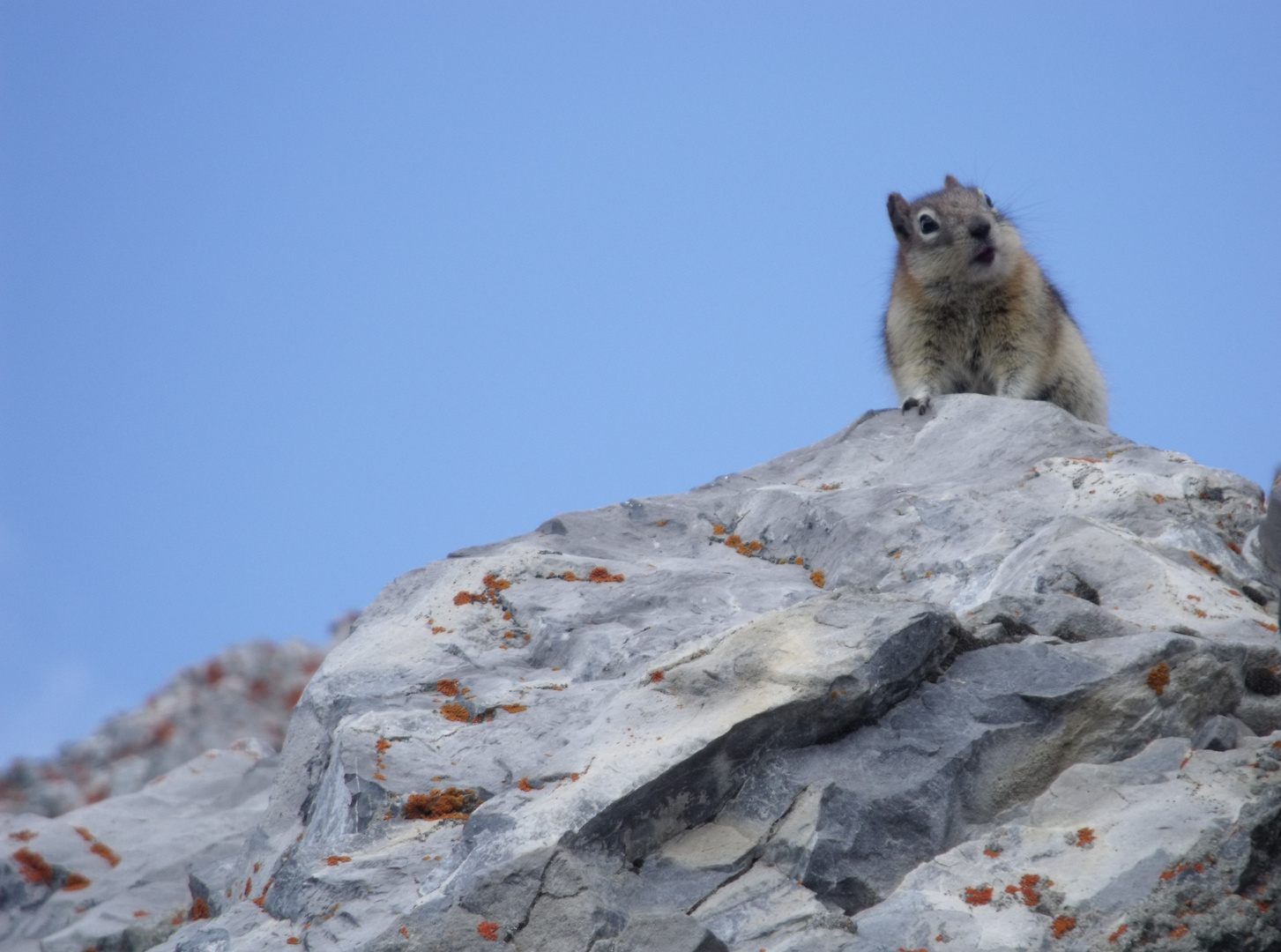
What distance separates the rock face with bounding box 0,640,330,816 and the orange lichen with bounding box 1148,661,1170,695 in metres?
14.1

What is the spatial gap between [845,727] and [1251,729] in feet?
8.26

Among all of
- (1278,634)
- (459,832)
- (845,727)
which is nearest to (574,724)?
(459,832)

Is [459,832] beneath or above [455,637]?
beneath

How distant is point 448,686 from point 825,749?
3.02 metres

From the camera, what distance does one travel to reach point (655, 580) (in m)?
10.1

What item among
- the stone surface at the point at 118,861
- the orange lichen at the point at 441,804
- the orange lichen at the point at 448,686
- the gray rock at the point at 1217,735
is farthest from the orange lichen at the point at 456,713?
the gray rock at the point at 1217,735

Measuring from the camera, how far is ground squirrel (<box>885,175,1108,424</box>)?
575 inches

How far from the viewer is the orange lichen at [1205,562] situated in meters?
9.30

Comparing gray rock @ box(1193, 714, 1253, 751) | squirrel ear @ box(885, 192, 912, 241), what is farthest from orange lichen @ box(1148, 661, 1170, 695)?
squirrel ear @ box(885, 192, 912, 241)

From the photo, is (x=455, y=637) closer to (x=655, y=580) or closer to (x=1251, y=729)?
(x=655, y=580)

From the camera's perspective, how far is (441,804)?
25.5 feet

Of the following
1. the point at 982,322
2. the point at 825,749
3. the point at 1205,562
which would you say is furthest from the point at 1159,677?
the point at 982,322

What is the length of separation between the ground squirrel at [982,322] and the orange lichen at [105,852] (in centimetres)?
1007

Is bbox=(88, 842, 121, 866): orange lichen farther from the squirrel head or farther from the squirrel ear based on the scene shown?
the squirrel ear
